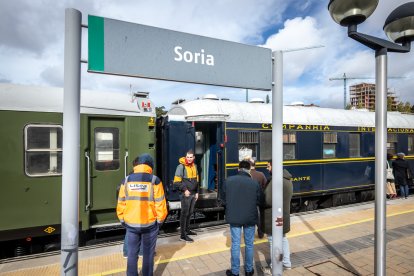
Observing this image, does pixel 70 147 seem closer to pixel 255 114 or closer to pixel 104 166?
pixel 104 166

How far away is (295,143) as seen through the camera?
8336mm

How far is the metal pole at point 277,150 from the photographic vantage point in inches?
134

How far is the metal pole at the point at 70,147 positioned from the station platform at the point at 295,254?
239 centimetres

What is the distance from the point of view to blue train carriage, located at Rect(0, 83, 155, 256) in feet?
15.7

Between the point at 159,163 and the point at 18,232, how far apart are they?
3.33 m

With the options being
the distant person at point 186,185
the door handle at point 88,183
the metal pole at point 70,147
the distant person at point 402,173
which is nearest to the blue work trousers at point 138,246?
the metal pole at point 70,147

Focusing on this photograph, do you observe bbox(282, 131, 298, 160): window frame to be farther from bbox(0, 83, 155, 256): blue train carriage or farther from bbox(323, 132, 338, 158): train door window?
bbox(0, 83, 155, 256): blue train carriage

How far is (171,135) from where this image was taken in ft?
22.4

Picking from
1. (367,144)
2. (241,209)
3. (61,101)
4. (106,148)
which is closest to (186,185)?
(106,148)

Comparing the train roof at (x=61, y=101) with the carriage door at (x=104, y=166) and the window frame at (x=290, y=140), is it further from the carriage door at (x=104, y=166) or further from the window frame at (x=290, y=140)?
the window frame at (x=290, y=140)

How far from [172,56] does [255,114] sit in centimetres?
547

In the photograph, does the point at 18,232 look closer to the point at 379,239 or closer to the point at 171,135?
the point at 171,135

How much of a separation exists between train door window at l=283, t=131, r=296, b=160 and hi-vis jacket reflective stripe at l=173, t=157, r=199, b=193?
3442 mm

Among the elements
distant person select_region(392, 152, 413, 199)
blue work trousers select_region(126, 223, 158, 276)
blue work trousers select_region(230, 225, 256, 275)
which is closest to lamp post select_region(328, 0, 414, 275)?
blue work trousers select_region(230, 225, 256, 275)
